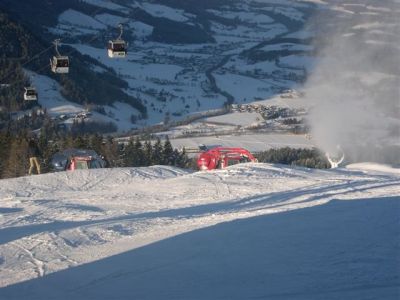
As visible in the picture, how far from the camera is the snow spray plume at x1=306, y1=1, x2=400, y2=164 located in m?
17.3

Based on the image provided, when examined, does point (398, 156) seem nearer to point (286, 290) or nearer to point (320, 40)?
point (286, 290)

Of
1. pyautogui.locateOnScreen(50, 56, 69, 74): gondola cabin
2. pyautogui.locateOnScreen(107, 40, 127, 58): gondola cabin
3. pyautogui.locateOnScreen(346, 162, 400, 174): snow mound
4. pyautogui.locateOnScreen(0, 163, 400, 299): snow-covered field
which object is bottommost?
pyautogui.locateOnScreen(346, 162, 400, 174): snow mound

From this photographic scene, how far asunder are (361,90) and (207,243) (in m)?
16.8

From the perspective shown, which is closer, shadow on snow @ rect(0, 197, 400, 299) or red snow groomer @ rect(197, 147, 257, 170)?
shadow on snow @ rect(0, 197, 400, 299)

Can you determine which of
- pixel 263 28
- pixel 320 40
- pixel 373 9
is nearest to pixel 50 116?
pixel 320 40

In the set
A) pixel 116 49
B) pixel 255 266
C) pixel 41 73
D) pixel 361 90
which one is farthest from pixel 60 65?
pixel 41 73

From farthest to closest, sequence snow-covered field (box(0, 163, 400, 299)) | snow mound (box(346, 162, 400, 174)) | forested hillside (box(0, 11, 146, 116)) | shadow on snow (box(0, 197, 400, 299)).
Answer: forested hillside (box(0, 11, 146, 116)) < snow mound (box(346, 162, 400, 174)) < snow-covered field (box(0, 163, 400, 299)) < shadow on snow (box(0, 197, 400, 299))

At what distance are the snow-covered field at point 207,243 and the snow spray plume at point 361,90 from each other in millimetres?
6531

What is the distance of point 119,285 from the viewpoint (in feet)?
18.2

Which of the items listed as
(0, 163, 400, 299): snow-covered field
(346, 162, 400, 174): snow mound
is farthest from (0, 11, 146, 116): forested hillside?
(0, 163, 400, 299): snow-covered field

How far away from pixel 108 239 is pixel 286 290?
239 cm

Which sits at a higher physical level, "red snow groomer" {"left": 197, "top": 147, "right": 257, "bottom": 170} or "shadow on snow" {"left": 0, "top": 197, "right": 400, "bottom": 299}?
"shadow on snow" {"left": 0, "top": 197, "right": 400, "bottom": 299}

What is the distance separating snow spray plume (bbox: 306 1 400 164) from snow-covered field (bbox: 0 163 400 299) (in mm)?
6531

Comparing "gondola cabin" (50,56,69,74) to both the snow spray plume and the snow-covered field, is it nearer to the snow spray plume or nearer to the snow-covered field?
the snow-covered field
